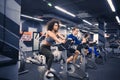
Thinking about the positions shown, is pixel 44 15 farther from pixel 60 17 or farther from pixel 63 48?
pixel 63 48

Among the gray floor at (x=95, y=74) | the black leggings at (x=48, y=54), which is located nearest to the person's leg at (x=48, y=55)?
the black leggings at (x=48, y=54)

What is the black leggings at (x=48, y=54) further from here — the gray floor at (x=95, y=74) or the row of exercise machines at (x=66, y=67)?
the gray floor at (x=95, y=74)

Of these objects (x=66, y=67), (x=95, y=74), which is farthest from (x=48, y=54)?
Answer: (x=95, y=74)

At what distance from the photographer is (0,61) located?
2.13 metres

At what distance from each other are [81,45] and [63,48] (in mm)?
1689

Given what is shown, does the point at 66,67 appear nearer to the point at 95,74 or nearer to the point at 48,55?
the point at 48,55

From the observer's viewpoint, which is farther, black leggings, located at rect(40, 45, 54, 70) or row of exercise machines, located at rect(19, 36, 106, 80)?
row of exercise machines, located at rect(19, 36, 106, 80)

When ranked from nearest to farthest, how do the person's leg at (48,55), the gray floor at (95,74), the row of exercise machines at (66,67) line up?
the person's leg at (48,55), the row of exercise machines at (66,67), the gray floor at (95,74)

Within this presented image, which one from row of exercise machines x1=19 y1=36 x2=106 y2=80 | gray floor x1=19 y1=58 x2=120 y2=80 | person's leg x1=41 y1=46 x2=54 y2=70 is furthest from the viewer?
gray floor x1=19 y1=58 x2=120 y2=80

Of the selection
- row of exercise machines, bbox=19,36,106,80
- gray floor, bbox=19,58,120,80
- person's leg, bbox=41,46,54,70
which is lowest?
gray floor, bbox=19,58,120,80

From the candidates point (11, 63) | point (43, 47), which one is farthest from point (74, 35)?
point (11, 63)

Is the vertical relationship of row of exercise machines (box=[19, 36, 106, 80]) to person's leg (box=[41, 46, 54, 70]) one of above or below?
below

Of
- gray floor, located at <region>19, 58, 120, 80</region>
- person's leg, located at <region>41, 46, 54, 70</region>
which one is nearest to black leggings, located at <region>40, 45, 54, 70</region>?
person's leg, located at <region>41, 46, 54, 70</region>

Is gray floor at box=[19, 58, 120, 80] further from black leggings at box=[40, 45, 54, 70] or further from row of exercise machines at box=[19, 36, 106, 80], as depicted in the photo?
black leggings at box=[40, 45, 54, 70]
